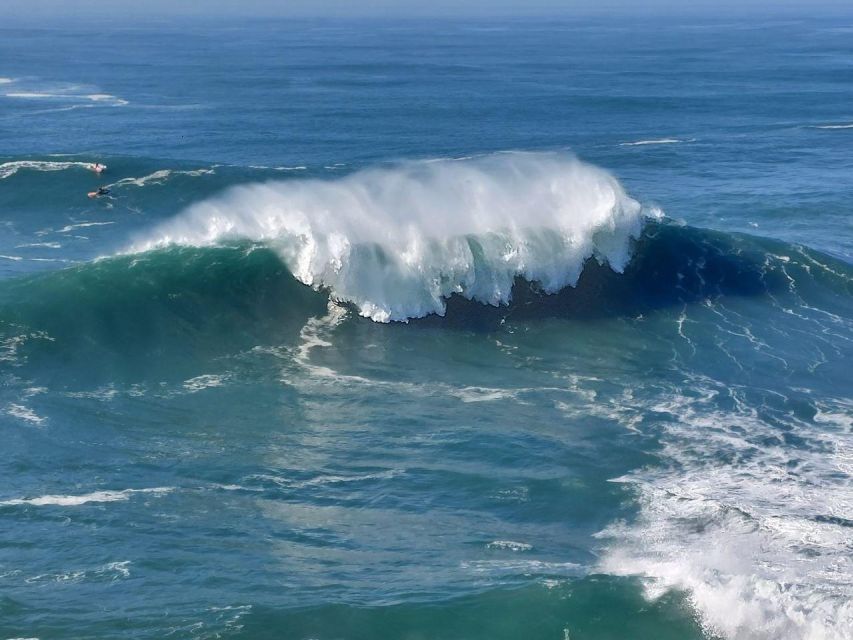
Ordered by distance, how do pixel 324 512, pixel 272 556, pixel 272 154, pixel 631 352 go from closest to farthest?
1. pixel 272 556
2. pixel 324 512
3. pixel 631 352
4. pixel 272 154

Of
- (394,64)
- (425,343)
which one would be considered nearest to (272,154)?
(425,343)

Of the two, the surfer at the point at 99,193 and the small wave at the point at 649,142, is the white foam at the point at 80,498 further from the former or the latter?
the small wave at the point at 649,142

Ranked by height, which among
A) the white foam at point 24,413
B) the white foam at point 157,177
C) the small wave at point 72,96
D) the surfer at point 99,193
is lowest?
the white foam at point 24,413

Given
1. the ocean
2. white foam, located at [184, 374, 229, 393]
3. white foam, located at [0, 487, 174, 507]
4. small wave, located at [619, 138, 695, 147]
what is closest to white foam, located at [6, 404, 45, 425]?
the ocean

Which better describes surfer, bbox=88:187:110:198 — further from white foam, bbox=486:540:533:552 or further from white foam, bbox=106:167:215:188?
white foam, bbox=486:540:533:552

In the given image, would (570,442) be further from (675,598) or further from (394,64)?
(394,64)

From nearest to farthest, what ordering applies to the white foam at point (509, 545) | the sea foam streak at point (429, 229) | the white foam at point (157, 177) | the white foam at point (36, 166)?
the white foam at point (509, 545), the sea foam streak at point (429, 229), the white foam at point (157, 177), the white foam at point (36, 166)

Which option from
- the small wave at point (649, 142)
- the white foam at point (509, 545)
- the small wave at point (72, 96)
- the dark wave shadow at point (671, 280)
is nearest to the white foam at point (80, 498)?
the white foam at point (509, 545)
